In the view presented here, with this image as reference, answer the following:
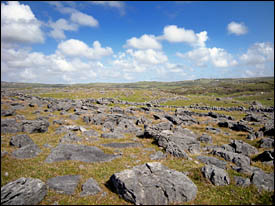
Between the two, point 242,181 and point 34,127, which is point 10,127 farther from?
point 242,181

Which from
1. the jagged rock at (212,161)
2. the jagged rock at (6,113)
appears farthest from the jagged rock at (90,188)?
the jagged rock at (6,113)

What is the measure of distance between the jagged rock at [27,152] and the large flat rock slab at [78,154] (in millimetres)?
2428

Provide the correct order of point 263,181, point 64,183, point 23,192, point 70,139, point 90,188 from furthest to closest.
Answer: point 70,139 < point 263,181 < point 64,183 < point 90,188 < point 23,192

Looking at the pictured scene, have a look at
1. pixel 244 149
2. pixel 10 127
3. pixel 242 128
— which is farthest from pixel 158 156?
pixel 242 128

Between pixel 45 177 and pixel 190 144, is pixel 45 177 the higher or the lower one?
the higher one

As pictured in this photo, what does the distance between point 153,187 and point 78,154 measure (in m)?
14.1

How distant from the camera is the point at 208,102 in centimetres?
17075

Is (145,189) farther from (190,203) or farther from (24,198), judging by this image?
(24,198)

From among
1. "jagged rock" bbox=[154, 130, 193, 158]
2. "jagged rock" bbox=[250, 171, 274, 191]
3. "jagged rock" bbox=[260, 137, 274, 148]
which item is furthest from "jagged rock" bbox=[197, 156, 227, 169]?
"jagged rock" bbox=[260, 137, 274, 148]

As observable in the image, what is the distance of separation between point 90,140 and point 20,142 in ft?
39.0

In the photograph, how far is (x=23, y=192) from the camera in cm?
1300

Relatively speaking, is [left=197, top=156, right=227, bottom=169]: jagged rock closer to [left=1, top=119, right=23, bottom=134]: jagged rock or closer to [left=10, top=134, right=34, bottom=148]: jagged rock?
[left=10, top=134, right=34, bottom=148]: jagged rock

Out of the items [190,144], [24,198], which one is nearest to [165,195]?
[24,198]

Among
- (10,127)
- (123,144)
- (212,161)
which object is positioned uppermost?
(10,127)
